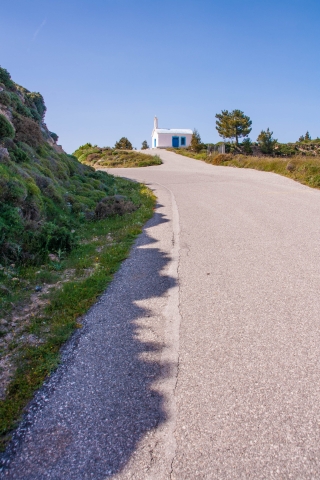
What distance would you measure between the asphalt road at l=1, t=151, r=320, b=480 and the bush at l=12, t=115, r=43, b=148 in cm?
856

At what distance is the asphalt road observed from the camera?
2.47 meters

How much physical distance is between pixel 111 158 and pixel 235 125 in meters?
18.9

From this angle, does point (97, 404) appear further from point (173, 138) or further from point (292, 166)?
point (173, 138)

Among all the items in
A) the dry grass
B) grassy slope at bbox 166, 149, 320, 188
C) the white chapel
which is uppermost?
the white chapel

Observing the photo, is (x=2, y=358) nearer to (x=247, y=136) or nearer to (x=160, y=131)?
(x=247, y=136)

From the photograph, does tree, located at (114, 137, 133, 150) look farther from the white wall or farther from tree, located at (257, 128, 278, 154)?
tree, located at (257, 128, 278, 154)

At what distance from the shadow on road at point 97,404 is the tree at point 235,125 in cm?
5287

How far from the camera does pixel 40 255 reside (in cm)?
697

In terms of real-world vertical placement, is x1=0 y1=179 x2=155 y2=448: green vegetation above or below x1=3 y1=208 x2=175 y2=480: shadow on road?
below

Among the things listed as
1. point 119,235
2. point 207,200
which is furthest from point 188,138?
point 119,235

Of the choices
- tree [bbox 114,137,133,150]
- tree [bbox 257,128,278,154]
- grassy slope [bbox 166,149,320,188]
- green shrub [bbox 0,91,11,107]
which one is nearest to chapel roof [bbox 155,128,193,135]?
tree [bbox 114,137,133,150]

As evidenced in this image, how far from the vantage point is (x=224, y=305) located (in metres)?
4.77

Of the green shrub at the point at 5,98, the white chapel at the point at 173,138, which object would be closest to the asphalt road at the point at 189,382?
the green shrub at the point at 5,98

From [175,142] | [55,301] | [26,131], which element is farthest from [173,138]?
A: [55,301]
